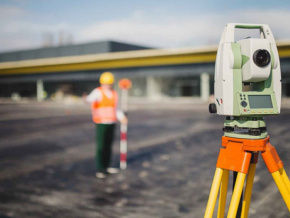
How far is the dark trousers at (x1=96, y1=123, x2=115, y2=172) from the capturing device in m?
5.95

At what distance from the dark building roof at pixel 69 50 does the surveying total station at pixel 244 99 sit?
49.7 meters

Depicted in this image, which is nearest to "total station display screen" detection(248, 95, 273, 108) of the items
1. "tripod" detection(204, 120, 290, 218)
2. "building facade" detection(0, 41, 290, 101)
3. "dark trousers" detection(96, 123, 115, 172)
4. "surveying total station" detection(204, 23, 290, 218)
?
"surveying total station" detection(204, 23, 290, 218)

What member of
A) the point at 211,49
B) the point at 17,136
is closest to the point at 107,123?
the point at 17,136

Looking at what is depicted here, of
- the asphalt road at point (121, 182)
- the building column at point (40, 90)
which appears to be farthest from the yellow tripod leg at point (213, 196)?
Answer: the building column at point (40, 90)

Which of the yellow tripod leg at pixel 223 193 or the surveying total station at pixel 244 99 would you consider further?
the yellow tripod leg at pixel 223 193

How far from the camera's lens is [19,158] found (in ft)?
25.2

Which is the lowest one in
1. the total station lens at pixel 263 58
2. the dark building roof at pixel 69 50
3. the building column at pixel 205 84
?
the building column at pixel 205 84

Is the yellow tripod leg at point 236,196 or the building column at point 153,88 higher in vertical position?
the yellow tripod leg at point 236,196

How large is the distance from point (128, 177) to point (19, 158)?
3285 millimetres

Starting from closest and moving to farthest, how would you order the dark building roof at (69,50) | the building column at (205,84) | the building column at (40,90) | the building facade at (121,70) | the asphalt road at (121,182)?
1. the asphalt road at (121,182)
2. the building facade at (121,70)
3. the building column at (205,84)
4. the dark building roof at (69,50)
5. the building column at (40,90)

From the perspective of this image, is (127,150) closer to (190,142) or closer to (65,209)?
(190,142)

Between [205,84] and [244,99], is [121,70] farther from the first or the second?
[244,99]

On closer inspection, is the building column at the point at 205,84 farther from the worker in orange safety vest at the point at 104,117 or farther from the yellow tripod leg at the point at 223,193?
the yellow tripod leg at the point at 223,193

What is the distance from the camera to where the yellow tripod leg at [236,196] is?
87.1 inches
